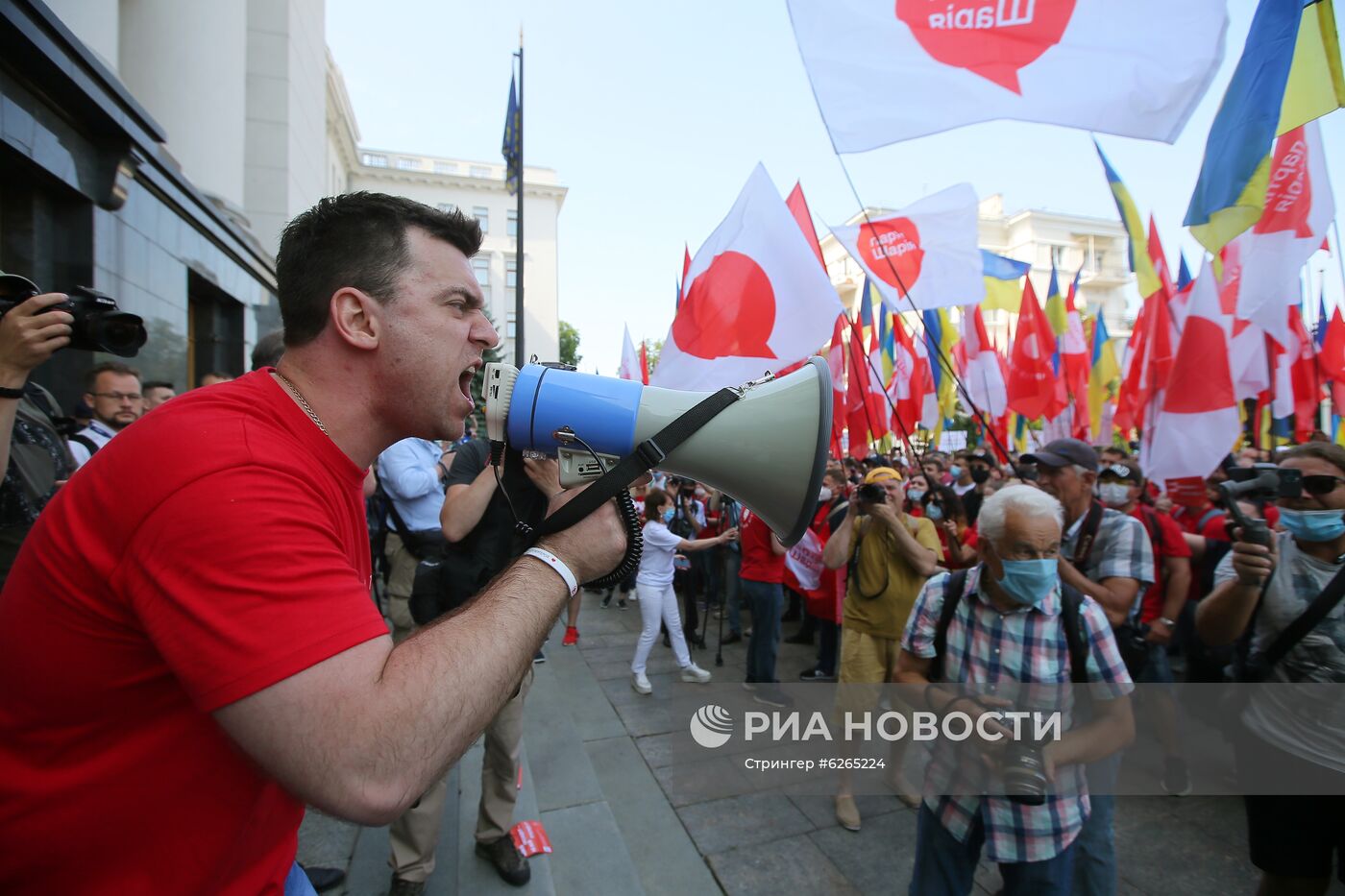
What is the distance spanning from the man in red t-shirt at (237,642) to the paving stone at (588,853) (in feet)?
7.40

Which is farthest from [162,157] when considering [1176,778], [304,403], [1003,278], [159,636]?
[1003,278]

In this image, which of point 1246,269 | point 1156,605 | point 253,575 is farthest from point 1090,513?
point 253,575

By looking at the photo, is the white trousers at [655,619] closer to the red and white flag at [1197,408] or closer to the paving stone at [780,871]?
the paving stone at [780,871]

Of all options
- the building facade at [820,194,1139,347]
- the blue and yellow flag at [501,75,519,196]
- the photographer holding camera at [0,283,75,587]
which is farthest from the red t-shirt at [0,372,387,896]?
the building facade at [820,194,1139,347]

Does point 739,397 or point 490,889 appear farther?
point 490,889

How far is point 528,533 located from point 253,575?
0.51 metres

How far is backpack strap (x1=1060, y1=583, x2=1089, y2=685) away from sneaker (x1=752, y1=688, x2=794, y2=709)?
336 centimetres

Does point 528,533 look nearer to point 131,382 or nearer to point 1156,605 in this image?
point 131,382

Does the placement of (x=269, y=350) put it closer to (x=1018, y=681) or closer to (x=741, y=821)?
(x=1018, y=681)

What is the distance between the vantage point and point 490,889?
290 cm

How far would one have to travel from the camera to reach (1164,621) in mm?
4078

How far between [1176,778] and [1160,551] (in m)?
1.35

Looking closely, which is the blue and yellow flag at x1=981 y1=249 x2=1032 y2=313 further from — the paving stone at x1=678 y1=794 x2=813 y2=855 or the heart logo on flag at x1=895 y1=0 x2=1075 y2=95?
the paving stone at x1=678 y1=794 x2=813 y2=855

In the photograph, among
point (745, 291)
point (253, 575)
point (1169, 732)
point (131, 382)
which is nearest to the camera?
point (253, 575)
